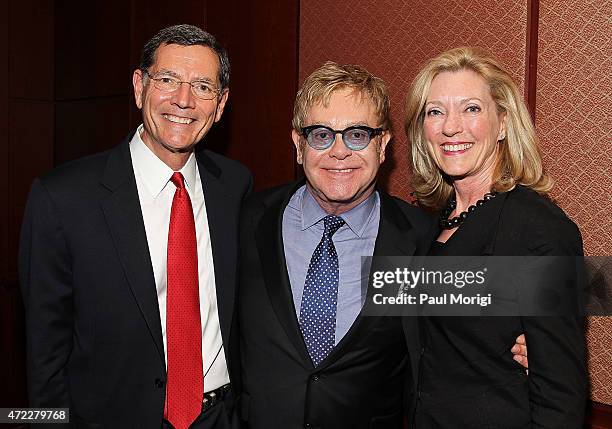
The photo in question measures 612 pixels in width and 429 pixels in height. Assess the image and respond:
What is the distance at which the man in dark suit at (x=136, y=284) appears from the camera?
1.97 m

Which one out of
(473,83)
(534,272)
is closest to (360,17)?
(473,83)

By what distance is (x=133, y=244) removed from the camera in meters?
1.99

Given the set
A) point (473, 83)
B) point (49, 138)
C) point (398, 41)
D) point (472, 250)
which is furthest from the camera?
point (49, 138)

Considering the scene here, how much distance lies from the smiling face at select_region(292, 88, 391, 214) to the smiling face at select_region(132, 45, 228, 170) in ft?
1.40

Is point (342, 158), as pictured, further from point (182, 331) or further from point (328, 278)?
point (182, 331)

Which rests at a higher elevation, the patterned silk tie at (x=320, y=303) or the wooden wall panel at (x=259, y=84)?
the wooden wall panel at (x=259, y=84)

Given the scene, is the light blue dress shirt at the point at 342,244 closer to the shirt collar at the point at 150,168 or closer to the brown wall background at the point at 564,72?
the shirt collar at the point at 150,168

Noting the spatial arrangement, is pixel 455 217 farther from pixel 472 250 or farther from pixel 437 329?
pixel 437 329

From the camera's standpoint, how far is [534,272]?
162cm

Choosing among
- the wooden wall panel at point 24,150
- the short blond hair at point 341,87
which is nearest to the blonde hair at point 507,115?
the short blond hair at point 341,87

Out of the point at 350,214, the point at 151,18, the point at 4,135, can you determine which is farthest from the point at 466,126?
the point at 4,135

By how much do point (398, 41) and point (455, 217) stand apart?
1130mm

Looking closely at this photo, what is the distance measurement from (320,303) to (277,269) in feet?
0.67

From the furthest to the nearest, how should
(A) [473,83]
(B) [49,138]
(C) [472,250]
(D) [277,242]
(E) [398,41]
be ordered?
1. (B) [49,138]
2. (E) [398,41]
3. (D) [277,242]
4. (A) [473,83]
5. (C) [472,250]
